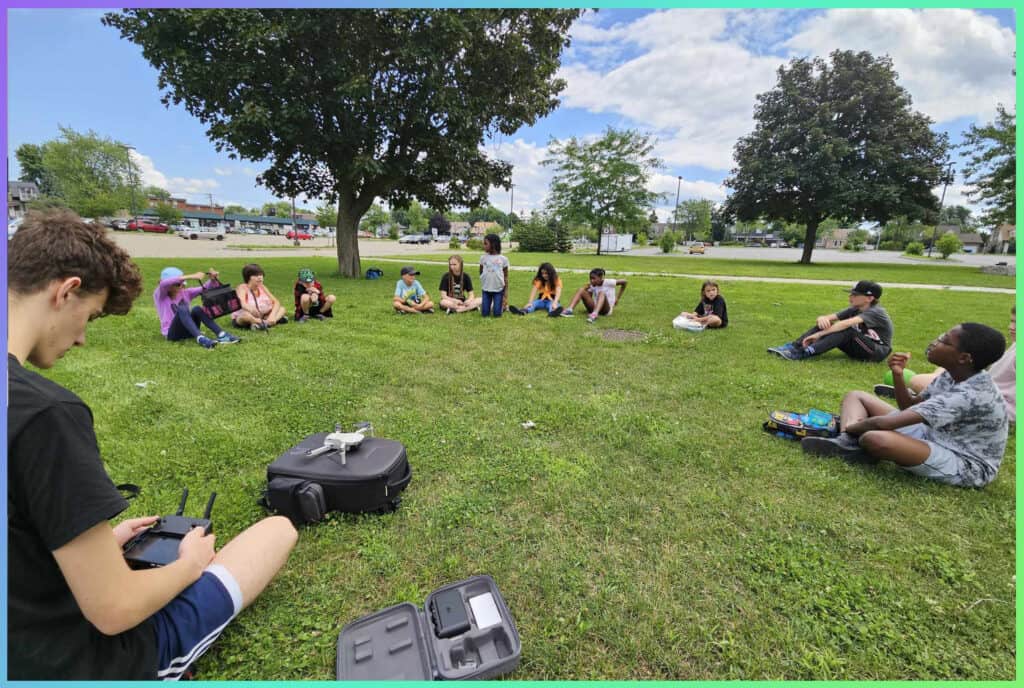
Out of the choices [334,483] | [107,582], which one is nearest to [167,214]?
[334,483]

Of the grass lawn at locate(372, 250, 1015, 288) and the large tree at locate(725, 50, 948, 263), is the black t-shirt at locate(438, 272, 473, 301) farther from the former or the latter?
the large tree at locate(725, 50, 948, 263)

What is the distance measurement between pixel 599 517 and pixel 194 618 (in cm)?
211

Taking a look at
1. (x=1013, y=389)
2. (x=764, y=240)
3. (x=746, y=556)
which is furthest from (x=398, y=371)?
(x=764, y=240)

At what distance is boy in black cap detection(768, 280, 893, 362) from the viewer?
20.5ft

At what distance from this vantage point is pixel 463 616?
204 centimetres

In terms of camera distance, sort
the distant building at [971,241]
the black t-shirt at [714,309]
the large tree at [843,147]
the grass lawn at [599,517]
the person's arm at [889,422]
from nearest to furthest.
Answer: the grass lawn at [599,517] → the person's arm at [889,422] → the black t-shirt at [714,309] → the large tree at [843,147] → the distant building at [971,241]

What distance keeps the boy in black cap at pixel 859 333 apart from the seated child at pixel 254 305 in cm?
814

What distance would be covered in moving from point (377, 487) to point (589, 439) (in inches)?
74.3

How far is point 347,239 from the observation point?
50.1ft

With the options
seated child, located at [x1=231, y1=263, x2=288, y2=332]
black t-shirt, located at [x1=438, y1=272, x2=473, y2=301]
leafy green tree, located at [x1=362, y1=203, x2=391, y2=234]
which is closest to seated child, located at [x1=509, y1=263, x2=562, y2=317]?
black t-shirt, located at [x1=438, y1=272, x2=473, y2=301]

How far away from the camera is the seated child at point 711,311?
8203mm

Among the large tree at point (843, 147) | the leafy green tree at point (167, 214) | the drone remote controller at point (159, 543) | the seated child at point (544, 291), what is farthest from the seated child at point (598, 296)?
the leafy green tree at point (167, 214)

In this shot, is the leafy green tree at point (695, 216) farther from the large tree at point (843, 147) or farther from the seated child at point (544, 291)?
the seated child at point (544, 291)

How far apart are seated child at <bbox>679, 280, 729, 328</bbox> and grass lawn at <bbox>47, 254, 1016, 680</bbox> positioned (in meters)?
2.44
